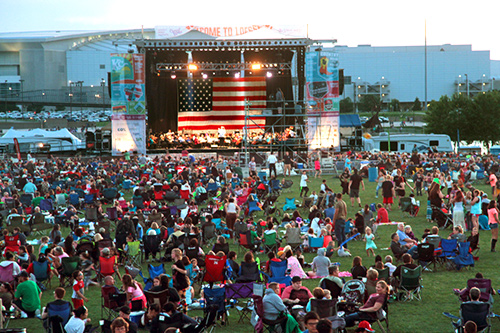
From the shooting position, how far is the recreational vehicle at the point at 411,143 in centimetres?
3894

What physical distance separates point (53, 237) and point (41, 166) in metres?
16.6

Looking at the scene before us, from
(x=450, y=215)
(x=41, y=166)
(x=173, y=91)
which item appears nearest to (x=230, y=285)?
(x=450, y=215)

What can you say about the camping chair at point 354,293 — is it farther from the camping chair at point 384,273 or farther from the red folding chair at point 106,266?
the red folding chair at point 106,266

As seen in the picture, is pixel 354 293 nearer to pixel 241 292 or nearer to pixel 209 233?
pixel 241 292

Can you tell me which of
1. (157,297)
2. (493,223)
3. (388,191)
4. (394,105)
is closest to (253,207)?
(388,191)

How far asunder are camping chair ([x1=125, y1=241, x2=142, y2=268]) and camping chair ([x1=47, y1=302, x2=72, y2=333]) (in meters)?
4.33

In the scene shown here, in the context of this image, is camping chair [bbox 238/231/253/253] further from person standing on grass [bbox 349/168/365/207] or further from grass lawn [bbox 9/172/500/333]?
person standing on grass [bbox 349/168/365/207]

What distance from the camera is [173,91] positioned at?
38000 millimetres

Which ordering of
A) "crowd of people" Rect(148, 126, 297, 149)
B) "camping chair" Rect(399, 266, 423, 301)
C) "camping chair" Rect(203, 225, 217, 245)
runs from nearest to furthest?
1. "camping chair" Rect(399, 266, 423, 301)
2. "camping chair" Rect(203, 225, 217, 245)
3. "crowd of people" Rect(148, 126, 297, 149)

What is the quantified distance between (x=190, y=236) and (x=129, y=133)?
23.5 metres

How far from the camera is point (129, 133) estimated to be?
35031mm

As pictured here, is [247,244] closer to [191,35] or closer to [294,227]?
[294,227]

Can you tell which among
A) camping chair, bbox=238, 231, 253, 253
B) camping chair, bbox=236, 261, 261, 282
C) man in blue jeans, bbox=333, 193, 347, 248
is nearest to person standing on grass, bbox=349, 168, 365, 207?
man in blue jeans, bbox=333, 193, 347, 248

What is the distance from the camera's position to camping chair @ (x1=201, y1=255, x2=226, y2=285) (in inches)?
401
